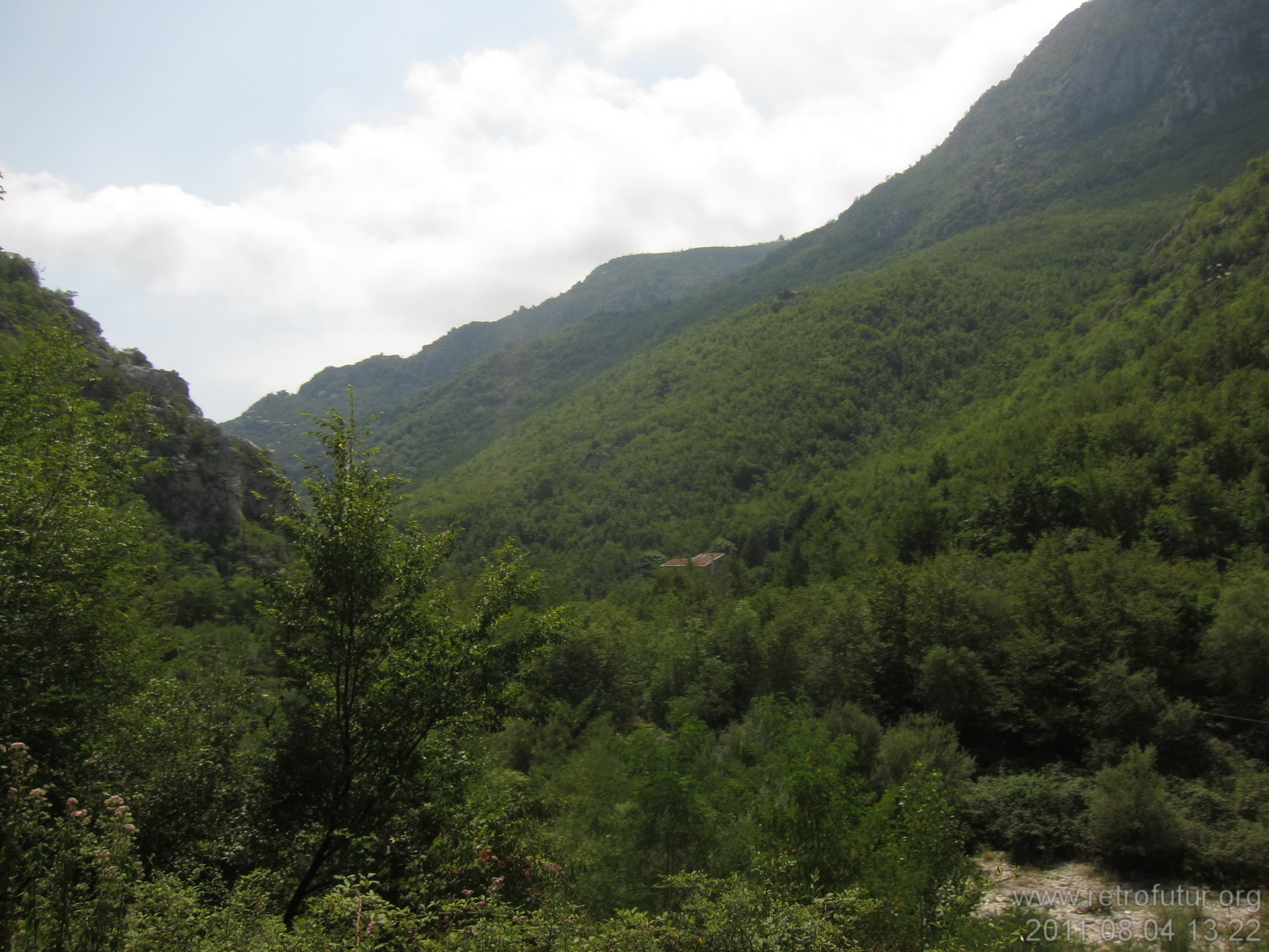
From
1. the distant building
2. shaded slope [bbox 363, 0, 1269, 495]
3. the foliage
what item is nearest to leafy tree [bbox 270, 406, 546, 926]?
the foliage

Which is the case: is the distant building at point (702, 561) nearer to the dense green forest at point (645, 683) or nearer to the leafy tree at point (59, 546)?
the dense green forest at point (645, 683)

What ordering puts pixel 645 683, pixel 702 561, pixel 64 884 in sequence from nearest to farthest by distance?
1. pixel 64 884
2. pixel 645 683
3. pixel 702 561

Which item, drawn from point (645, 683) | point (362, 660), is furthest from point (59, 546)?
point (645, 683)

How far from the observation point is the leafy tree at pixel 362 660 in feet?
25.3

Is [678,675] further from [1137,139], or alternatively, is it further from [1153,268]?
[1137,139]

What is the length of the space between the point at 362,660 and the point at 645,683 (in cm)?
2611

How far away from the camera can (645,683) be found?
32656mm

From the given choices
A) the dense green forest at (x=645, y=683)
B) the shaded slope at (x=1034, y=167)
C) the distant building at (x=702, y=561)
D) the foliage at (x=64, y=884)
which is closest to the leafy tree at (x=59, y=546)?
the dense green forest at (x=645, y=683)

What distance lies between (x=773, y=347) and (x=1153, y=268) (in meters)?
48.3

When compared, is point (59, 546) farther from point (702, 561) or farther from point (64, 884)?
point (702, 561)

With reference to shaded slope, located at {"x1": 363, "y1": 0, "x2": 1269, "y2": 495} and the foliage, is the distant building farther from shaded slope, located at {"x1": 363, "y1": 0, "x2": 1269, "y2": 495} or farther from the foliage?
shaded slope, located at {"x1": 363, "y1": 0, "x2": 1269, "y2": 495}

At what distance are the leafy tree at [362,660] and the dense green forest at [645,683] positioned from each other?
0.16 feet

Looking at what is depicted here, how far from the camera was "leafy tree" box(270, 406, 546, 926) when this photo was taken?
304 inches

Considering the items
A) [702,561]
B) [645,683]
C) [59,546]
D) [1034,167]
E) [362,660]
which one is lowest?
[702,561]
